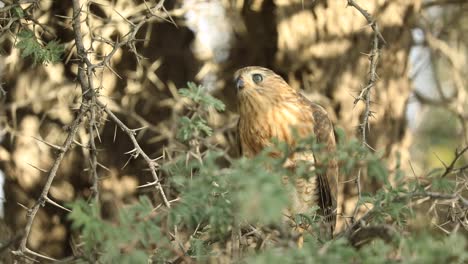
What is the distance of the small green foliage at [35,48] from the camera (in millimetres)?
3404

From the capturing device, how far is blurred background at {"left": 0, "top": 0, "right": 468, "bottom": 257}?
5.76 meters

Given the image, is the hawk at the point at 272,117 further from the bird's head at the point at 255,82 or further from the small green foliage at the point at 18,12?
the small green foliage at the point at 18,12

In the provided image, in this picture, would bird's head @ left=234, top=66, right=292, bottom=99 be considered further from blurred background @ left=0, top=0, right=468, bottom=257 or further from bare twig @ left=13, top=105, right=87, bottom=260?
bare twig @ left=13, top=105, right=87, bottom=260

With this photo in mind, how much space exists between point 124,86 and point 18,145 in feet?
3.02

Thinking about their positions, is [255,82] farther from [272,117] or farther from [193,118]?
[193,118]

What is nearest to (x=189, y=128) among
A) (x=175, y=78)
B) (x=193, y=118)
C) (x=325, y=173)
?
(x=193, y=118)

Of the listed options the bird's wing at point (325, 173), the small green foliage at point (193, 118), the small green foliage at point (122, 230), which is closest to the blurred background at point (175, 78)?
the bird's wing at point (325, 173)

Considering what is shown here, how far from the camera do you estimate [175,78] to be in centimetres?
650

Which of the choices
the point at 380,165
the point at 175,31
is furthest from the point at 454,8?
the point at 380,165

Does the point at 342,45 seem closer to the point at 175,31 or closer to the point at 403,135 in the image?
the point at 403,135

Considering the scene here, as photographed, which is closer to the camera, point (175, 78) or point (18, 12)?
point (18, 12)

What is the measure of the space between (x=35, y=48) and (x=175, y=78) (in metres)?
3.12

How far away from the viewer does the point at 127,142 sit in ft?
20.2

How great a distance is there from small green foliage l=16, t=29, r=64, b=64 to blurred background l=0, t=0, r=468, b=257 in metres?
1.80
